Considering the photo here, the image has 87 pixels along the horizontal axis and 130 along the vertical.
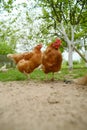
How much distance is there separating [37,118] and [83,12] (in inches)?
728

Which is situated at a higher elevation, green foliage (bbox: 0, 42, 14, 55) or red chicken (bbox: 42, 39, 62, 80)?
green foliage (bbox: 0, 42, 14, 55)

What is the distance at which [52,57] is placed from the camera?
6.20 m

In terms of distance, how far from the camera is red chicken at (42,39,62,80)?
20.3ft

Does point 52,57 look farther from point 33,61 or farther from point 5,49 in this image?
point 5,49

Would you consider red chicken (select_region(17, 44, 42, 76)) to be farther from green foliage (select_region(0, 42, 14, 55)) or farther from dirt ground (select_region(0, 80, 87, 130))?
green foliage (select_region(0, 42, 14, 55))

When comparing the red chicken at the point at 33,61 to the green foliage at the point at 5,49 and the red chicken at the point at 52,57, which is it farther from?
the green foliage at the point at 5,49

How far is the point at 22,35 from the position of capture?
2391cm

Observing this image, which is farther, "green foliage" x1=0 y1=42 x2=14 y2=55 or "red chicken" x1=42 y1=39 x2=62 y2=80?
"green foliage" x1=0 y1=42 x2=14 y2=55

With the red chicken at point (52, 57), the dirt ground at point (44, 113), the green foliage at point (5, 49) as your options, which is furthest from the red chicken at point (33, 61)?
the green foliage at point (5, 49)

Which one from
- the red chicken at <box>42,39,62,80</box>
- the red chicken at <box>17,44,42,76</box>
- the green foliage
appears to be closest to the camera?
the red chicken at <box>42,39,62,80</box>

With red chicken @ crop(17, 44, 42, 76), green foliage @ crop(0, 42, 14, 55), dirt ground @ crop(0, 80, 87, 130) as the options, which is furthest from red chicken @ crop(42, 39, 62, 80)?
green foliage @ crop(0, 42, 14, 55)

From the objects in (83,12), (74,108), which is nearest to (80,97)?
(74,108)

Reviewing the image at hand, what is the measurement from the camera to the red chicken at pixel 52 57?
6180 millimetres

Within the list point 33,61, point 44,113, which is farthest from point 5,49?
point 44,113
